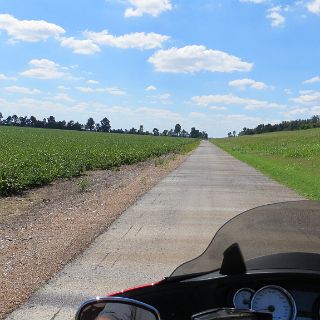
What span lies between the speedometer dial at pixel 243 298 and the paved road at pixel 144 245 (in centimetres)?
269

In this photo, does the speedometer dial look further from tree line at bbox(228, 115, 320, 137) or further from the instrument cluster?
tree line at bbox(228, 115, 320, 137)

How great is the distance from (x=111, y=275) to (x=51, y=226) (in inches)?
141

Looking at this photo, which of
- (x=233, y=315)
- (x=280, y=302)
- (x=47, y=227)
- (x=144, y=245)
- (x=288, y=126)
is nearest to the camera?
(x=233, y=315)

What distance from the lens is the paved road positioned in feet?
16.4

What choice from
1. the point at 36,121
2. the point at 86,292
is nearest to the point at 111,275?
the point at 86,292

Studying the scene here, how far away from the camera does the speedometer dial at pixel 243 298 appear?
6.97ft

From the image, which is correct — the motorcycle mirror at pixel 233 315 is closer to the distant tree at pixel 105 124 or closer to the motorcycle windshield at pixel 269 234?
the motorcycle windshield at pixel 269 234

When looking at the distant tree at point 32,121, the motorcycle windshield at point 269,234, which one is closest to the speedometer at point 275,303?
the motorcycle windshield at point 269,234

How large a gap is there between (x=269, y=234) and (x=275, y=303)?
572 mm

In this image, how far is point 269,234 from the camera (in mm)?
2602

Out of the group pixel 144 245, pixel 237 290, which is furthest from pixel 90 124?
pixel 237 290

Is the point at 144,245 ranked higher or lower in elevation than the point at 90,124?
lower

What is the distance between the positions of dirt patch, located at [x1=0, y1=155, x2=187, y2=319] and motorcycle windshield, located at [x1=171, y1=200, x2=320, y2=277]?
259cm

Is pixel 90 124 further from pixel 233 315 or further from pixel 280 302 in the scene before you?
pixel 233 315
